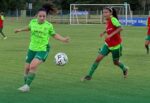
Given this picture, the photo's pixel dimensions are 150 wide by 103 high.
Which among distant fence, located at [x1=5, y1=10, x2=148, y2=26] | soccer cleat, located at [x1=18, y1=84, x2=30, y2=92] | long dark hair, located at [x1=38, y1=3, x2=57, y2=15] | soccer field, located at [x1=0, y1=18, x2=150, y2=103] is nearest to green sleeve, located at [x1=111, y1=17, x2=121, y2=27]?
soccer field, located at [x1=0, y1=18, x2=150, y2=103]

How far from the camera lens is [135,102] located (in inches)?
377

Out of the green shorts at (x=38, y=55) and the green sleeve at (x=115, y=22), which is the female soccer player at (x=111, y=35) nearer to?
the green sleeve at (x=115, y=22)

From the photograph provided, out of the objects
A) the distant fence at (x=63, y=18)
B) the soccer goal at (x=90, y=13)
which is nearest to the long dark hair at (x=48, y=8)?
the distant fence at (x=63, y=18)

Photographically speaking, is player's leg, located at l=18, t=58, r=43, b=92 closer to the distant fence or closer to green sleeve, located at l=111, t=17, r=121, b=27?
green sleeve, located at l=111, t=17, r=121, b=27

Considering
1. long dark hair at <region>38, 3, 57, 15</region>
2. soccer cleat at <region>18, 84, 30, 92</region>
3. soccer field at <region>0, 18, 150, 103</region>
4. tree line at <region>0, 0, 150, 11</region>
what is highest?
tree line at <region>0, 0, 150, 11</region>

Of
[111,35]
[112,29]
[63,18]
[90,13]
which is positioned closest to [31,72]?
[111,35]

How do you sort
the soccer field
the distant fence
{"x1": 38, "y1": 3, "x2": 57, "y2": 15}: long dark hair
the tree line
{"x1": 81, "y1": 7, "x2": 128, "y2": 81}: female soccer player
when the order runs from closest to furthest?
the soccer field → {"x1": 38, "y1": 3, "x2": 57, "y2": 15}: long dark hair → {"x1": 81, "y1": 7, "x2": 128, "y2": 81}: female soccer player → the distant fence → the tree line

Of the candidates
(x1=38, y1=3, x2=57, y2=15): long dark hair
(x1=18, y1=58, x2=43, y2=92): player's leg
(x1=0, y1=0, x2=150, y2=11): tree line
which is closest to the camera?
(x1=18, y1=58, x2=43, y2=92): player's leg

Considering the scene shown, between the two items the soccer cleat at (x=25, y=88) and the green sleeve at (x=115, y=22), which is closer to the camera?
the soccer cleat at (x=25, y=88)

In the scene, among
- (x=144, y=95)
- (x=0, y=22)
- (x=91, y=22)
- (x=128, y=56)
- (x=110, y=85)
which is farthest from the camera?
(x=91, y=22)

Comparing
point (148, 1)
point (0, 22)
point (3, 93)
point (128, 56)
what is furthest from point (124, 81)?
point (148, 1)

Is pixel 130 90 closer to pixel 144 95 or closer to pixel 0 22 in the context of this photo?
pixel 144 95

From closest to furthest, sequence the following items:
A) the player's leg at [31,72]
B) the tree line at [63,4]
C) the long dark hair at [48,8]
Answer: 1. the player's leg at [31,72]
2. the long dark hair at [48,8]
3. the tree line at [63,4]

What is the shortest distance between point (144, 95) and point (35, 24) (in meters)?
2.94
